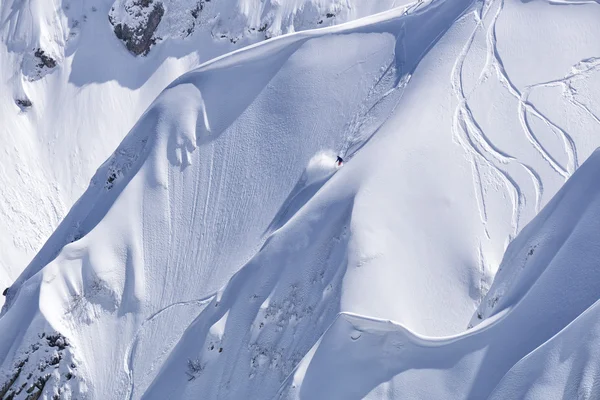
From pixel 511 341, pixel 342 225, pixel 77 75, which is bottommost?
pixel 511 341

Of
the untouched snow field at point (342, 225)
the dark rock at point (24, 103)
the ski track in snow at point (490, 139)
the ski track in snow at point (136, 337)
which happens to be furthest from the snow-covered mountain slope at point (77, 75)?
the ski track in snow at point (136, 337)

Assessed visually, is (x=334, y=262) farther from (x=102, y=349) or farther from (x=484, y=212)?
(x=102, y=349)

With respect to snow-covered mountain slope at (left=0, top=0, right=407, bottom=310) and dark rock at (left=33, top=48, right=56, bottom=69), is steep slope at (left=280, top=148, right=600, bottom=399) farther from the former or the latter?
dark rock at (left=33, top=48, right=56, bottom=69)

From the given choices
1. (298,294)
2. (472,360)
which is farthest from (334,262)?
(472,360)

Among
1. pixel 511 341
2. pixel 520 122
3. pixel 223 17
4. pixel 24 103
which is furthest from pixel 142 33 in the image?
pixel 511 341

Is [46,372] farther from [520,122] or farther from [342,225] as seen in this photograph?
[520,122]

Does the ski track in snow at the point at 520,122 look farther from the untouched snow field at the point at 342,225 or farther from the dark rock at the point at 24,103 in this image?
the dark rock at the point at 24,103

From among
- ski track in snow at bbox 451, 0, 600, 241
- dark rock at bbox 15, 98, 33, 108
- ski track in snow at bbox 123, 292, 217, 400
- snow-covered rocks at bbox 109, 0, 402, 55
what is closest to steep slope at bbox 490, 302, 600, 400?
ski track in snow at bbox 451, 0, 600, 241
